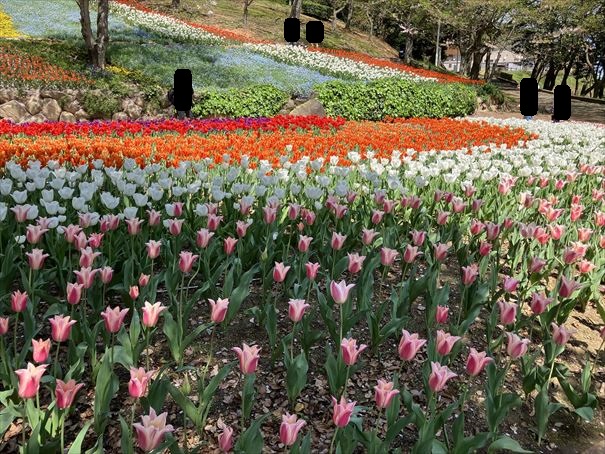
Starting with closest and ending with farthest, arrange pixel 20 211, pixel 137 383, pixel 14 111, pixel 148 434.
Result: pixel 148 434 < pixel 137 383 < pixel 20 211 < pixel 14 111

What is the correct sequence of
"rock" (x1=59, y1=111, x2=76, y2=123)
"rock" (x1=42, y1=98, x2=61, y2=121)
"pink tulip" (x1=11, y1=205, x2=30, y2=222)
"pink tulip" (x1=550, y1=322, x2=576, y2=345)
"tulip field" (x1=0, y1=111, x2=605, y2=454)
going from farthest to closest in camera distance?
"rock" (x1=59, y1=111, x2=76, y2=123) → "rock" (x1=42, y1=98, x2=61, y2=121) → "pink tulip" (x1=11, y1=205, x2=30, y2=222) → "pink tulip" (x1=550, y1=322, x2=576, y2=345) → "tulip field" (x1=0, y1=111, x2=605, y2=454)

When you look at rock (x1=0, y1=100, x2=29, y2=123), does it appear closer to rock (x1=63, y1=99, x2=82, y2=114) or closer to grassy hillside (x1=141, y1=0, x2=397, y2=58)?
rock (x1=63, y1=99, x2=82, y2=114)

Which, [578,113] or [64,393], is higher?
[578,113]

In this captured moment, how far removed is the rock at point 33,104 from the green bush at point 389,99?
7865mm

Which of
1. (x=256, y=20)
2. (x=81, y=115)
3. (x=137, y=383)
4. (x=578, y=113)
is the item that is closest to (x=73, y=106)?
(x=81, y=115)

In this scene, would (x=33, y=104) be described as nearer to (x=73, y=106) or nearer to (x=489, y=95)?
(x=73, y=106)

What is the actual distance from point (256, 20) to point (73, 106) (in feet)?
91.7

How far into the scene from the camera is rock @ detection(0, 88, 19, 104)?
43.1 feet

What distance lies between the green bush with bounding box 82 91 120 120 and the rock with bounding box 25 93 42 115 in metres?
1.06

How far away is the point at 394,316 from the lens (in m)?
3.06

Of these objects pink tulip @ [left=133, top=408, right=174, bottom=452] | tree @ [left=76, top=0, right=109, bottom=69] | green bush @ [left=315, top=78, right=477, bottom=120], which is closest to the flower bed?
green bush @ [left=315, top=78, right=477, bottom=120]

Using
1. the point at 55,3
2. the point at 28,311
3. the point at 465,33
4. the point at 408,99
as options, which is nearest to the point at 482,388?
the point at 28,311

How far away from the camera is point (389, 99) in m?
17.8

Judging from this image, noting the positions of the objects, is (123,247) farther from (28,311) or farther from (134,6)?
(134,6)
